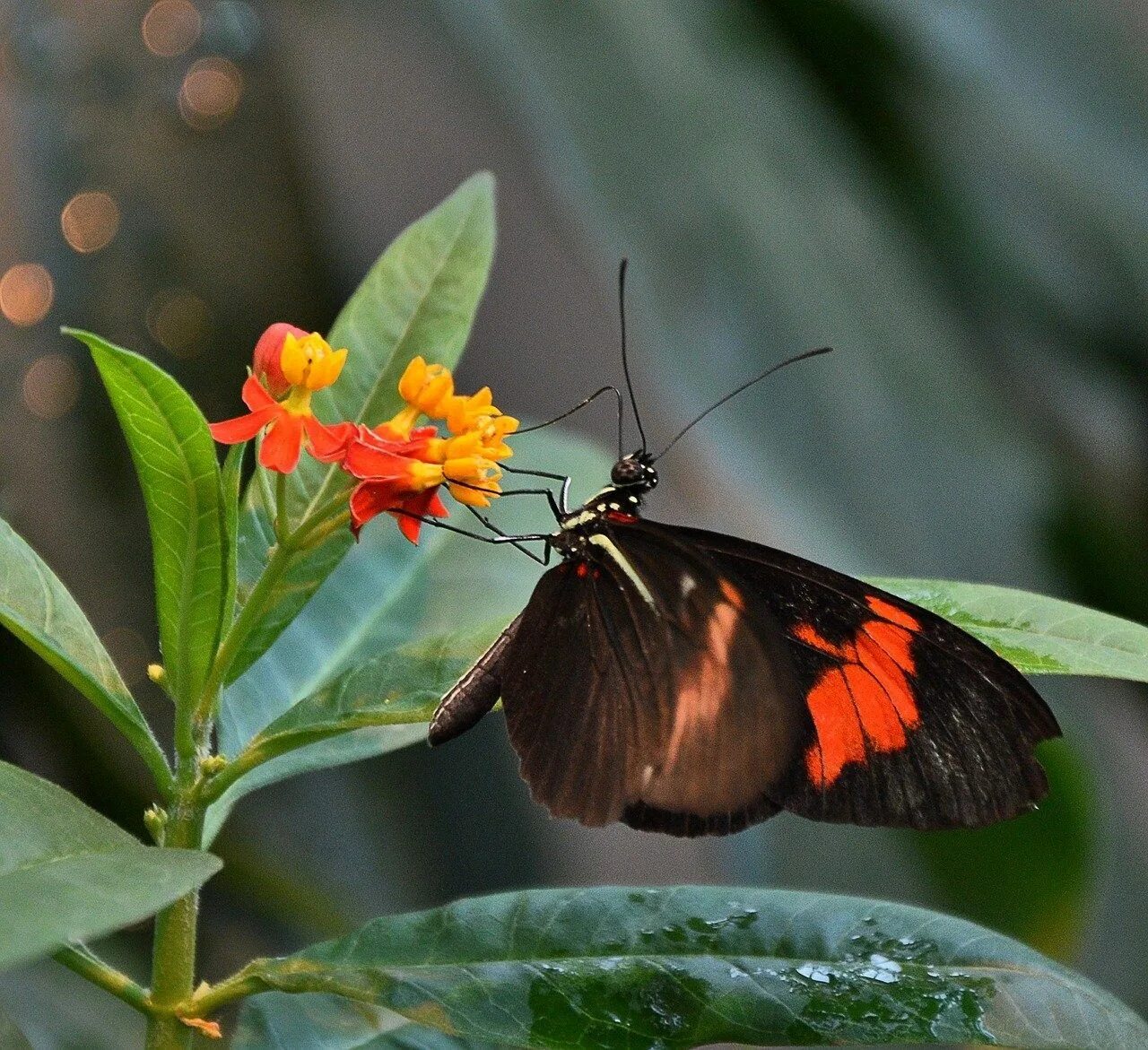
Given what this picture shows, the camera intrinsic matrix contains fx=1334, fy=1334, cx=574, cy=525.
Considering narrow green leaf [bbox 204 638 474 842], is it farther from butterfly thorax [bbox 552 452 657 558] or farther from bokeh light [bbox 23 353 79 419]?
bokeh light [bbox 23 353 79 419]

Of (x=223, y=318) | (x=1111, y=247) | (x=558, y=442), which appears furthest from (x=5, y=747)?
(x=1111, y=247)

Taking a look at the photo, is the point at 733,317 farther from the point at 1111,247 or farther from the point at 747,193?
the point at 1111,247

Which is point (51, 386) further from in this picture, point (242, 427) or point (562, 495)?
point (242, 427)

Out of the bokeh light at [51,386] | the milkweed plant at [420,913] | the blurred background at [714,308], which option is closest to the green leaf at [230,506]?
the milkweed plant at [420,913]

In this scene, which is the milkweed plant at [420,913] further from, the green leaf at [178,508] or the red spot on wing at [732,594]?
→ the red spot on wing at [732,594]

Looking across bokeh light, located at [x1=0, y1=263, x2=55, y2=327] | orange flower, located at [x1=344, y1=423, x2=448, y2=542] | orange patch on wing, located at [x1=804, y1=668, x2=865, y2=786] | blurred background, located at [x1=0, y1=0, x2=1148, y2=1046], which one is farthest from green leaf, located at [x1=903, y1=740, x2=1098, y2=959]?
bokeh light, located at [x1=0, y1=263, x2=55, y2=327]

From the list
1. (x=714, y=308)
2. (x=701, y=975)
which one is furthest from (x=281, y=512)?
(x=714, y=308)
